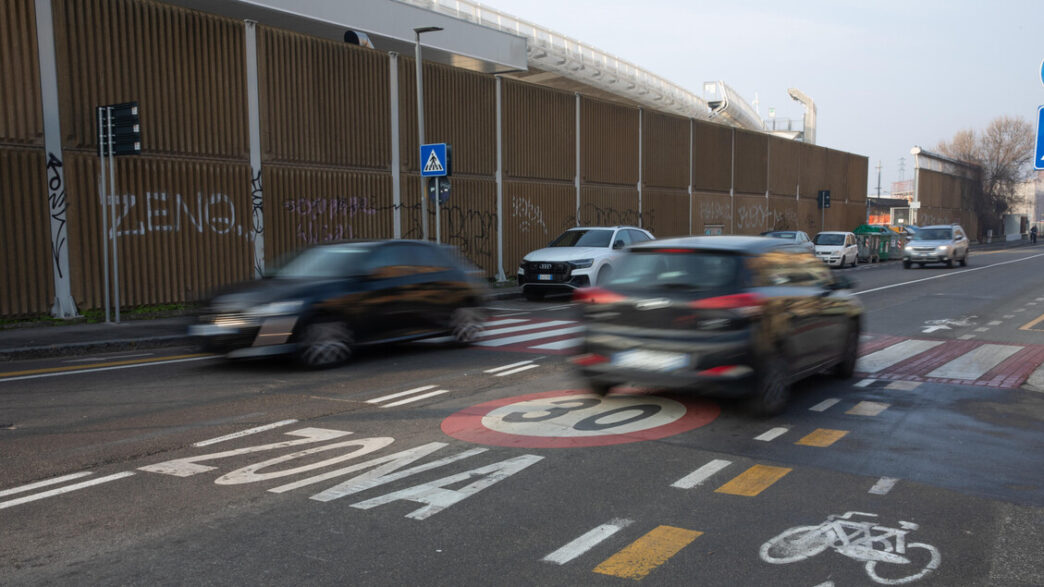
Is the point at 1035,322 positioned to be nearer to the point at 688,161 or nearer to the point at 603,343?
the point at 603,343

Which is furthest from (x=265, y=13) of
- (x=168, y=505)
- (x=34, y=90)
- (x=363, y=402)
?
(x=168, y=505)

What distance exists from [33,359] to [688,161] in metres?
28.5

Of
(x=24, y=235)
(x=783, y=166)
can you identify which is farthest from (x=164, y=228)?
(x=783, y=166)

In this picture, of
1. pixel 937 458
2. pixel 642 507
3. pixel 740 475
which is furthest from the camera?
pixel 937 458

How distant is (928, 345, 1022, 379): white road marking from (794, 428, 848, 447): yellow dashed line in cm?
339

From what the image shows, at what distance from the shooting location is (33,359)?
422 inches

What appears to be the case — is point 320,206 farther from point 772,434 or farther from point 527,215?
point 772,434

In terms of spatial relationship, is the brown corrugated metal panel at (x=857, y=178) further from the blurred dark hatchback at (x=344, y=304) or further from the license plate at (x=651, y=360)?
the license plate at (x=651, y=360)

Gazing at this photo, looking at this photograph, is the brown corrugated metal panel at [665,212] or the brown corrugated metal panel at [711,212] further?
the brown corrugated metal panel at [711,212]

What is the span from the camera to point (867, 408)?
7586 millimetres

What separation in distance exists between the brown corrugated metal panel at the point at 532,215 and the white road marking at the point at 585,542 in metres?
19.8

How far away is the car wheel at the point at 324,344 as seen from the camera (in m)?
9.35

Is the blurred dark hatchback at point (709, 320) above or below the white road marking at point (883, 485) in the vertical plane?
above

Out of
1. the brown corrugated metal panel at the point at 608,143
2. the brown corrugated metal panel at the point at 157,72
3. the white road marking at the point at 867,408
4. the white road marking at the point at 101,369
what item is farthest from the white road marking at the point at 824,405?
the brown corrugated metal panel at the point at 608,143
